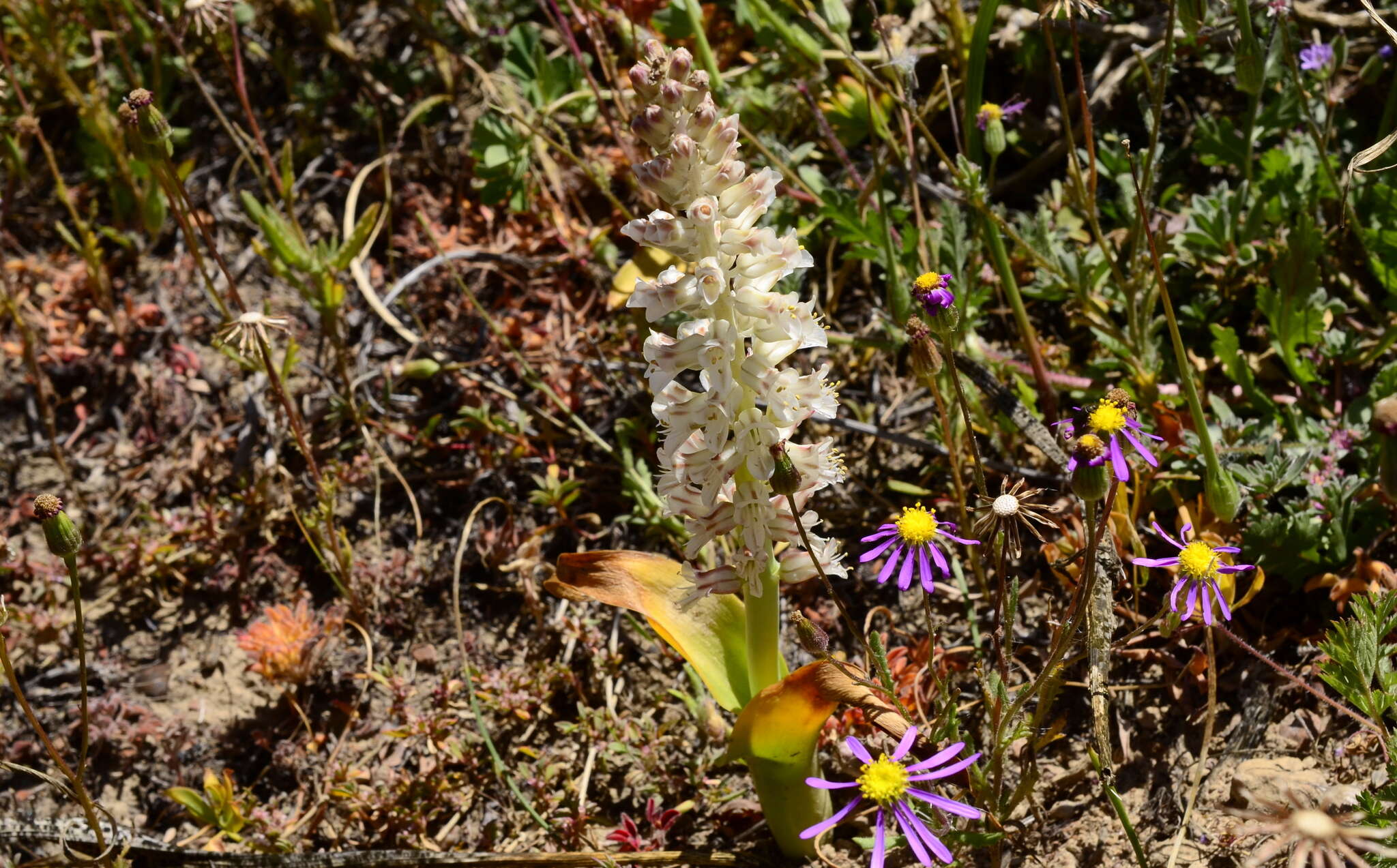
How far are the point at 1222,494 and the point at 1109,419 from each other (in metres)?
0.66

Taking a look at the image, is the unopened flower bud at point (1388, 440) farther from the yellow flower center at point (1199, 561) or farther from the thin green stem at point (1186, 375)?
the thin green stem at point (1186, 375)

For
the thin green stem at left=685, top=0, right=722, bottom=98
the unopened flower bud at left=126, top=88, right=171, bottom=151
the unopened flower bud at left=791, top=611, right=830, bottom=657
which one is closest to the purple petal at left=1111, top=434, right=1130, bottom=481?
the unopened flower bud at left=791, top=611, right=830, bottom=657

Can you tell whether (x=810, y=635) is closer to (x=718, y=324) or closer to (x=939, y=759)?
(x=939, y=759)

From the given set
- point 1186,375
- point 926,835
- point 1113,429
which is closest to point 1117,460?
point 1113,429

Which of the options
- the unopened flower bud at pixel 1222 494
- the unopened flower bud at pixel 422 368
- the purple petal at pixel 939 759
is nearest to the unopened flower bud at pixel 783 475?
the purple petal at pixel 939 759

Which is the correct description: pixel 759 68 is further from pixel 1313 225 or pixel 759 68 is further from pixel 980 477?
pixel 980 477

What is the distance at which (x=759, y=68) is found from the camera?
3754 mm

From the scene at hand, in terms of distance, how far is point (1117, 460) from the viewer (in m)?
1.79

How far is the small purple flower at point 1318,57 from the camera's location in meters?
2.95

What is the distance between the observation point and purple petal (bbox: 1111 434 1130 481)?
1760 millimetres

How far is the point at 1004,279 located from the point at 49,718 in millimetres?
2804

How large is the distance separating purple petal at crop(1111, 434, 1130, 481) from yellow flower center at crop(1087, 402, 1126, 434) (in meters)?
0.02

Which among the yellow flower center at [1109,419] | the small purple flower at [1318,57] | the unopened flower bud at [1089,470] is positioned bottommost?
the yellow flower center at [1109,419]

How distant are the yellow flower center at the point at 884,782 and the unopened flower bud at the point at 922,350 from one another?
68 cm
